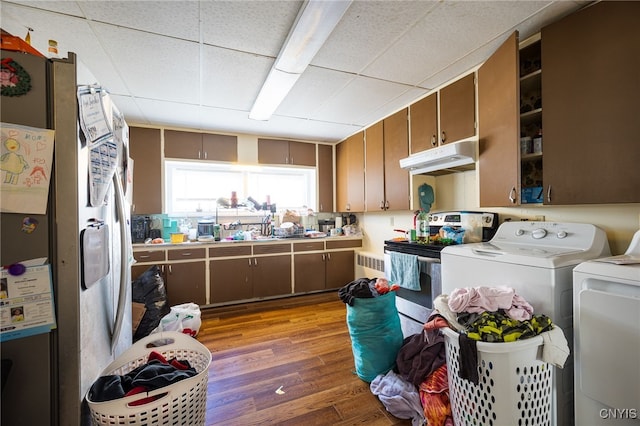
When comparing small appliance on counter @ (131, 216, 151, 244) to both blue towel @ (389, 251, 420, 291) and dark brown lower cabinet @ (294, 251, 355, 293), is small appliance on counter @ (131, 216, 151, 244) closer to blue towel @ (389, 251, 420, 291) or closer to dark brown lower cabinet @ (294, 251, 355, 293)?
dark brown lower cabinet @ (294, 251, 355, 293)

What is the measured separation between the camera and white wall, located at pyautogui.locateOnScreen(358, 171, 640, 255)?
59.2 inches

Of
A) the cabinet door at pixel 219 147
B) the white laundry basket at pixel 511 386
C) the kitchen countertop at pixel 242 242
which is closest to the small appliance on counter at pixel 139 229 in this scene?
the kitchen countertop at pixel 242 242

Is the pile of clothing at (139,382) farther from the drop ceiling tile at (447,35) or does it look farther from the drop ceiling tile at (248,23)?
the drop ceiling tile at (447,35)

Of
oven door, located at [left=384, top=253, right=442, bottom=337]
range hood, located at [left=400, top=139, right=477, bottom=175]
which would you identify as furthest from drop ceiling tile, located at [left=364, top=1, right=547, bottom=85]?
oven door, located at [left=384, top=253, right=442, bottom=337]

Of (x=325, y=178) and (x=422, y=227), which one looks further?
(x=325, y=178)

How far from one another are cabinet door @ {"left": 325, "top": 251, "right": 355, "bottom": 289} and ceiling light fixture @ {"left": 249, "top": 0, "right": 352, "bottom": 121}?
2.28m

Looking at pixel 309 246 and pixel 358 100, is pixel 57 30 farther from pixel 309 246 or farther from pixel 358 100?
pixel 309 246

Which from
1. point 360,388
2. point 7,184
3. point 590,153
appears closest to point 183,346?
point 7,184

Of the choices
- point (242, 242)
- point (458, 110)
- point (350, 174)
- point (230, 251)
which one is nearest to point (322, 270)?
point (242, 242)

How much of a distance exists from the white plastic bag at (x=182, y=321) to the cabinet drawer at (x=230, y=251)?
0.76 metres

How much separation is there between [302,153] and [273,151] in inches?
18.2

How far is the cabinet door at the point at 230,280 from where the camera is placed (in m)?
3.12

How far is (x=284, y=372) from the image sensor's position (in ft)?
6.06

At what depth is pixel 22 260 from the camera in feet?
2.77
